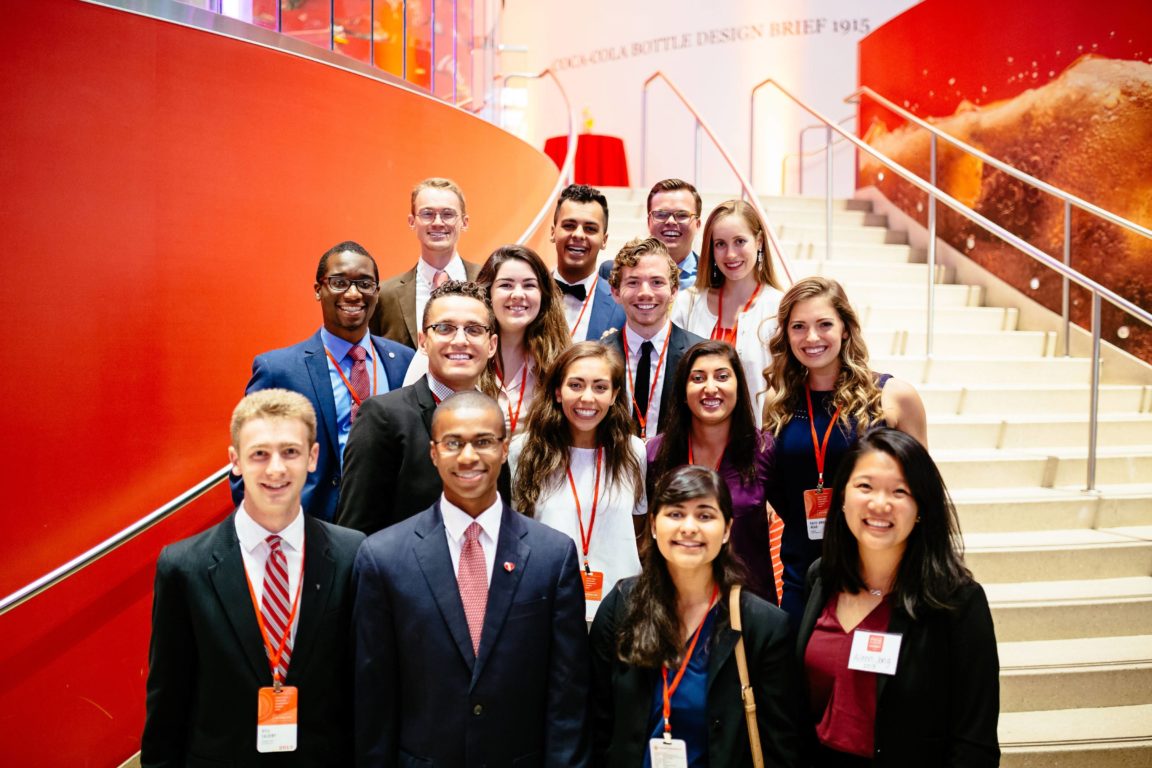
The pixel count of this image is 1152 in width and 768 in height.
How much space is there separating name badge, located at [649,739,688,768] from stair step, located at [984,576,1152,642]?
82.9 inches

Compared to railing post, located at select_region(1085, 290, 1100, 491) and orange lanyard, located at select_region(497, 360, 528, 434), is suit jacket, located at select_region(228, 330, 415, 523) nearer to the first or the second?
orange lanyard, located at select_region(497, 360, 528, 434)

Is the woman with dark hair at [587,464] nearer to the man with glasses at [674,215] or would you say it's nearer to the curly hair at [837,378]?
the curly hair at [837,378]

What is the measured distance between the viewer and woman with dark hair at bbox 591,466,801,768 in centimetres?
209

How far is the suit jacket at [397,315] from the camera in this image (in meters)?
3.59

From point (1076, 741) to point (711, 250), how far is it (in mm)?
2080

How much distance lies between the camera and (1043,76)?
6336 mm

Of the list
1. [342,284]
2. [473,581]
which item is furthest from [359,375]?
[473,581]

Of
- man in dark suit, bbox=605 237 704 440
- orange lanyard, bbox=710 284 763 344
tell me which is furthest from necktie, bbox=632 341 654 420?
orange lanyard, bbox=710 284 763 344

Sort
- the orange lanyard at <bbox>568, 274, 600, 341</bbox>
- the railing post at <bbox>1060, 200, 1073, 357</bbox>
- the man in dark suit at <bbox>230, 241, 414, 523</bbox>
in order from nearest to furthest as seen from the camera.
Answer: the man in dark suit at <bbox>230, 241, 414, 523</bbox>, the orange lanyard at <bbox>568, 274, 600, 341</bbox>, the railing post at <bbox>1060, 200, 1073, 357</bbox>

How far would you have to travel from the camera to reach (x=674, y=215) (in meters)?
3.78

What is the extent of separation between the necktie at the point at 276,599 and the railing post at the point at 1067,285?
198 inches

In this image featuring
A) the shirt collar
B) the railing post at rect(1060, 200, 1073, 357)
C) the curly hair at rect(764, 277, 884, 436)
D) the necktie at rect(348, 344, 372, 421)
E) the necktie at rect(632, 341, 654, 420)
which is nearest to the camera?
the shirt collar

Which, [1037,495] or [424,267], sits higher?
[424,267]

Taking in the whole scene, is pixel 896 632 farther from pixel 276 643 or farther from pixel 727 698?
pixel 276 643
